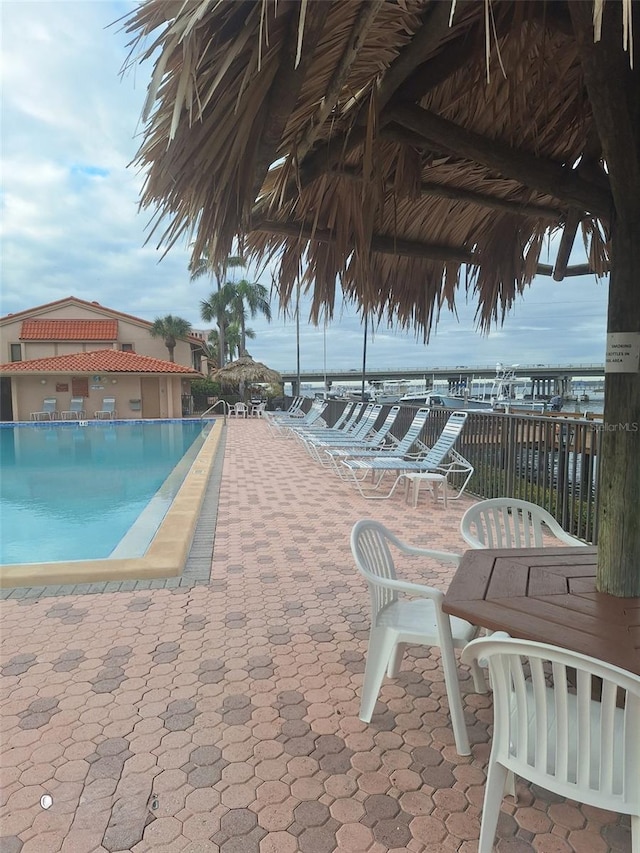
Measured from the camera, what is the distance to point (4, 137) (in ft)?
7.88

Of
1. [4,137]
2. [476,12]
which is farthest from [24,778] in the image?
[476,12]

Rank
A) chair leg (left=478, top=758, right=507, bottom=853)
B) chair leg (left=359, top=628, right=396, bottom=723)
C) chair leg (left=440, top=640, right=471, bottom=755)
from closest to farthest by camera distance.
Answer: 1. chair leg (left=478, top=758, right=507, bottom=853)
2. chair leg (left=440, top=640, right=471, bottom=755)
3. chair leg (left=359, top=628, right=396, bottom=723)

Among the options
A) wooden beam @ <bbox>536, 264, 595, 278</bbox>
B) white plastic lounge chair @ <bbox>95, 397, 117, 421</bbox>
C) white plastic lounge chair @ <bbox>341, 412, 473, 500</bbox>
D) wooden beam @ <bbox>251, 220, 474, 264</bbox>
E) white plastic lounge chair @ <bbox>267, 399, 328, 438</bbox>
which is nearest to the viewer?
wooden beam @ <bbox>251, 220, 474, 264</bbox>

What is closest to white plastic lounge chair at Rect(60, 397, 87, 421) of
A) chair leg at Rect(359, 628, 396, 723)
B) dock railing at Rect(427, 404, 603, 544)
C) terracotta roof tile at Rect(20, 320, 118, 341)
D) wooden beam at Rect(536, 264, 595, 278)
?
terracotta roof tile at Rect(20, 320, 118, 341)

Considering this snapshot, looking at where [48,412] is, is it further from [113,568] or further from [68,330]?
[113,568]

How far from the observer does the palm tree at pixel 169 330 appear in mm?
30141

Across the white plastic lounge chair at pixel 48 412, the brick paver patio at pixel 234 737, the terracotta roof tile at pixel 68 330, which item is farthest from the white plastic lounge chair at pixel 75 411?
the brick paver patio at pixel 234 737

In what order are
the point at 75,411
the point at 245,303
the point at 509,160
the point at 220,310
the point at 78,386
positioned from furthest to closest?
the point at 245,303 → the point at 220,310 → the point at 78,386 → the point at 75,411 → the point at 509,160

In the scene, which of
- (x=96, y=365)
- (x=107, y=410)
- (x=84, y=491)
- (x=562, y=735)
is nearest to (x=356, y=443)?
(x=84, y=491)

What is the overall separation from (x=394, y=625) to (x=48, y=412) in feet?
83.8

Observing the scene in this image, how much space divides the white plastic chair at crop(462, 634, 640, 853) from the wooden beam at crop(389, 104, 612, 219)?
197 cm

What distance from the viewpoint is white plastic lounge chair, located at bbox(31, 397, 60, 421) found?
24.2 meters

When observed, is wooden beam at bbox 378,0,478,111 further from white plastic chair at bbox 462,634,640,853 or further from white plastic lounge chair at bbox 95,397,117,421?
white plastic lounge chair at bbox 95,397,117,421

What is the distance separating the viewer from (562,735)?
150cm
